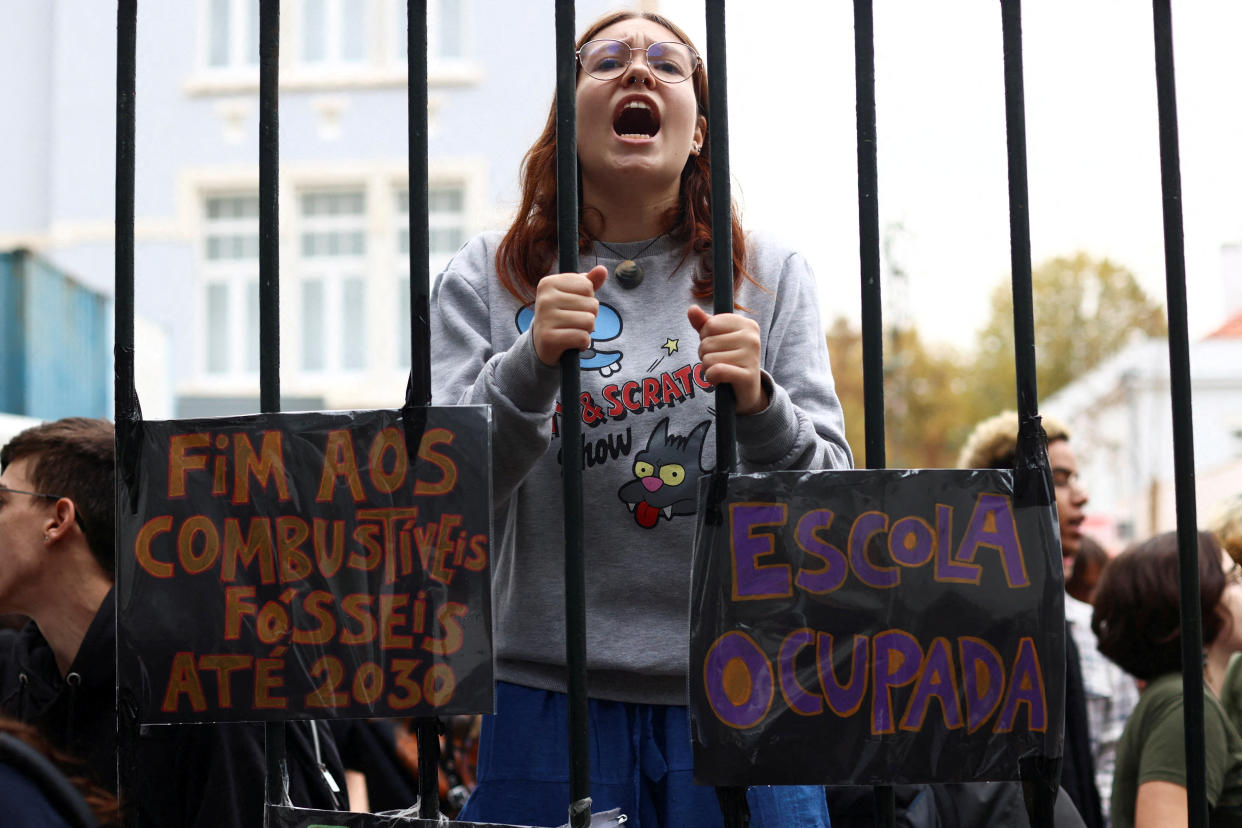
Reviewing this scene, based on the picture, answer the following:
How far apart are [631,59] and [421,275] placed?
1.81 ft

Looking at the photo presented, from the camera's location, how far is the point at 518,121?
51.0 feet

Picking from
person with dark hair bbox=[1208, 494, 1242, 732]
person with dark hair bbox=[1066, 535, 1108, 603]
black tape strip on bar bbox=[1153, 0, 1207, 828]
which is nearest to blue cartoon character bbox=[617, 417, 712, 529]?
black tape strip on bar bbox=[1153, 0, 1207, 828]

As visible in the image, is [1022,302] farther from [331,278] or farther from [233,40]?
[233,40]

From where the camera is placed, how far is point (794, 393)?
185 centimetres

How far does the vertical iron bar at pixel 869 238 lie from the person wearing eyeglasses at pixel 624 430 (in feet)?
0.39

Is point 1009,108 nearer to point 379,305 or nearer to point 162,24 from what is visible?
point 379,305

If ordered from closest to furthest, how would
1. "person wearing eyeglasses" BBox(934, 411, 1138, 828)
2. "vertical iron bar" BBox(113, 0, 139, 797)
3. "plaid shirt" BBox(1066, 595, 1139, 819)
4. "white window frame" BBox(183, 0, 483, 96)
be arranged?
"vertical iron bar" BBox(113, 0, 139, 797) < "person wearing eyeglasses" BBox(934, 411, 1138, 828) < "plaid shirt" BBox(1066, 595, 1139, 819) < "white window frame" BBox(183, 0, 483, 96)

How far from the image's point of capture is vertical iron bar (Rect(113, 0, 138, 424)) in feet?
5.23

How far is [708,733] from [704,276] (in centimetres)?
71

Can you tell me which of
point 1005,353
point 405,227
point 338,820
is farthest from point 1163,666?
point 1005,353

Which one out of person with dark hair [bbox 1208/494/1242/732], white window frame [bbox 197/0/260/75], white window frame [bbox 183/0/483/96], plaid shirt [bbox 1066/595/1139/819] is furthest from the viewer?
white window frame [bbox 197/0/260/75]

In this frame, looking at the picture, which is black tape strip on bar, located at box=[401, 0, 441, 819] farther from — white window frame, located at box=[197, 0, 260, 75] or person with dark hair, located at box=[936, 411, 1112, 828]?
white window frame, located at box=[197, 0, 260, 75]

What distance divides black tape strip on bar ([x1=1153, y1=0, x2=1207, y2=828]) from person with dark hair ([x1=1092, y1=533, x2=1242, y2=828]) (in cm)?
122

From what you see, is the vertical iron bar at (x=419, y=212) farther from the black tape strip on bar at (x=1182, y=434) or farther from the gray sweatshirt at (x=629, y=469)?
the black tape strip on bar at (x=1182, y=434)
